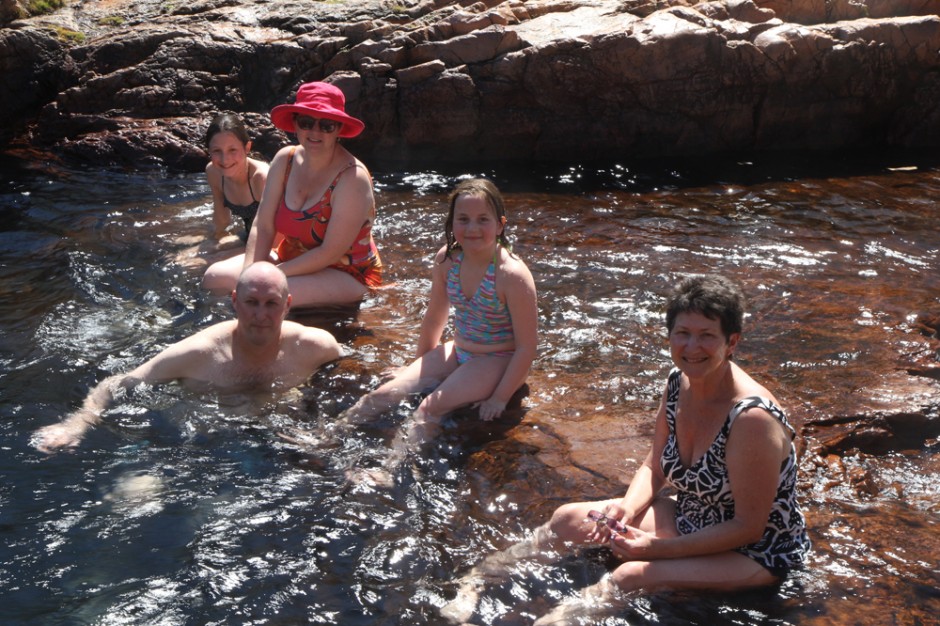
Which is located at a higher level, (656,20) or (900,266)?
(656,20)

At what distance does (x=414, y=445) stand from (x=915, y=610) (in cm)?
245

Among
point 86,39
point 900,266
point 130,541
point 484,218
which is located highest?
point 86,39

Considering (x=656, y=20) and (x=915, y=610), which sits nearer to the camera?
(x=915, y=610)

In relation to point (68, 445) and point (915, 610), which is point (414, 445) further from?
point (915, 610)

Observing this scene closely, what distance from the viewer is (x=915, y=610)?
3.65 m

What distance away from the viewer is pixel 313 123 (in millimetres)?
6355

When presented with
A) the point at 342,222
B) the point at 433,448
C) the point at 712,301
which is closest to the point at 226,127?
the point at 342,222

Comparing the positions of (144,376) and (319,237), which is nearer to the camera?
(144,376)

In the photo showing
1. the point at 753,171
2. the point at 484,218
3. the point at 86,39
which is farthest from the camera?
the point at 86,39

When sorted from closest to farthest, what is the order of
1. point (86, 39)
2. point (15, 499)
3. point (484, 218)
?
point (15, 499) → point (484, 218) → point (86, 39)

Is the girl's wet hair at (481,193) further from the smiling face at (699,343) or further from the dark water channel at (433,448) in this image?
the smiling face at (699,343)

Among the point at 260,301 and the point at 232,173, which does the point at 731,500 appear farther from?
the point at 232,173

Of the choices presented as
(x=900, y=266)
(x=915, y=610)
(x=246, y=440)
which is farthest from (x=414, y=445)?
(x=900, y=266)

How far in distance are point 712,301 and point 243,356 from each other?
A: 3034mm
